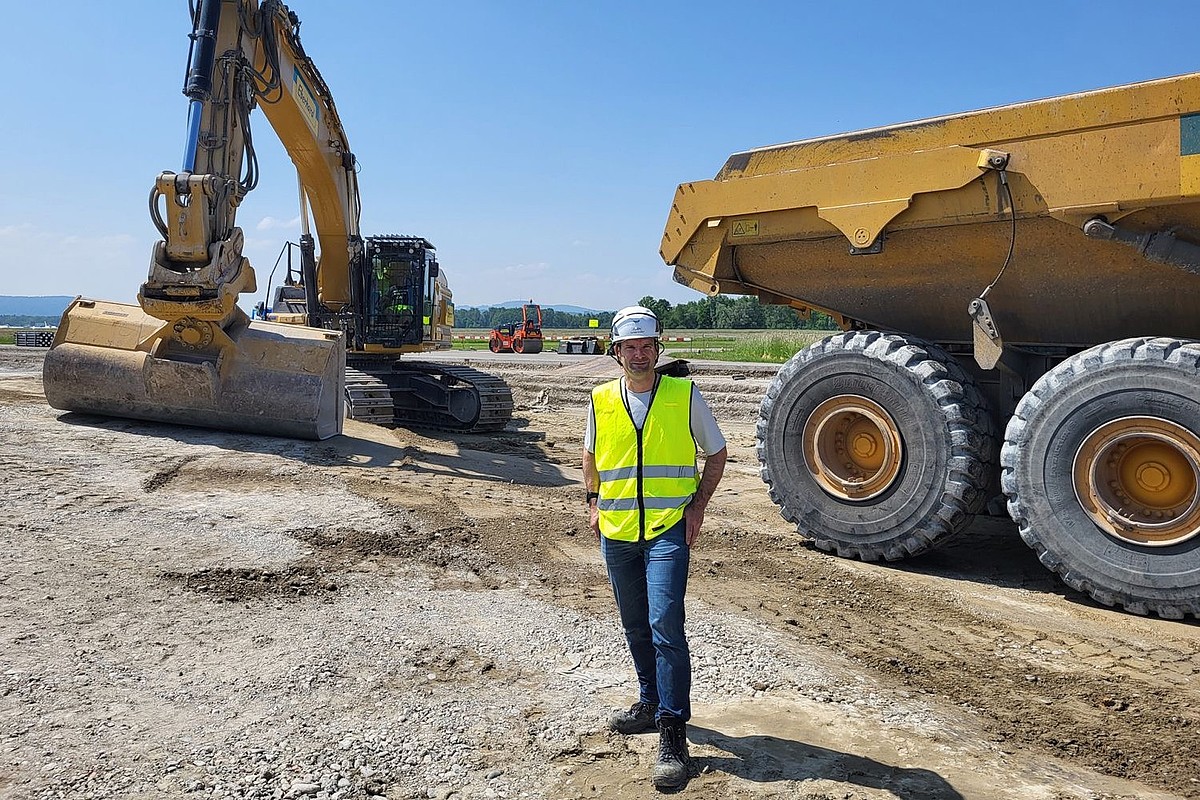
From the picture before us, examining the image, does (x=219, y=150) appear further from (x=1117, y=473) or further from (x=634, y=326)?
(x=1117, y=473)

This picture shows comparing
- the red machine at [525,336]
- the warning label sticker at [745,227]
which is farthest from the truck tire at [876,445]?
the red machine at [525,336]

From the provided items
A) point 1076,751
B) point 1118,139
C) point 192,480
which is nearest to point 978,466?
point 1118,139

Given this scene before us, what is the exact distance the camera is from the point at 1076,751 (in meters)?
3.61

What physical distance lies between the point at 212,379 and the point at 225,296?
3.15ft

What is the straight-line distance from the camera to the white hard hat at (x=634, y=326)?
11.6 ft

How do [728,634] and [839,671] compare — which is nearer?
[839,671]

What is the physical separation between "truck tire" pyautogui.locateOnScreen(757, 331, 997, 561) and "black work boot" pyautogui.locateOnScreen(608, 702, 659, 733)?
10.6 feet

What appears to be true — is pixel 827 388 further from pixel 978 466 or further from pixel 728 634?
pixel 728 634

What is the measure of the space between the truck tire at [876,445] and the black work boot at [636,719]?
10.6ft

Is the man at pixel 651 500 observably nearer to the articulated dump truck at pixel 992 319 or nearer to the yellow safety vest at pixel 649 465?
the yellow safety vest at pixel 649 465

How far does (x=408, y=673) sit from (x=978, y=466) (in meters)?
3.89

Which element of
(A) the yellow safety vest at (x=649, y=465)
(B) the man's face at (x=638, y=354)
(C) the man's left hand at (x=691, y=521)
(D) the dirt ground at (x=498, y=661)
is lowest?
(D) the dirt ground at (x=498, y=661)

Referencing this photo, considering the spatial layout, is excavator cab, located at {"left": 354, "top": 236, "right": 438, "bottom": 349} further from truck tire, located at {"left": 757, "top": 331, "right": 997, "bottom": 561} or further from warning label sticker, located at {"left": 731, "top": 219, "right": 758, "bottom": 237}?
truck tire, located at {"left": 757, "top": 331, "right": 997, "bottom": 561}

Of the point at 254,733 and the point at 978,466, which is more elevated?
the point at 978,466
